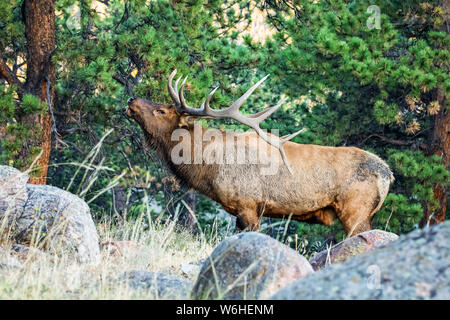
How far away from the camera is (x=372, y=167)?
27.1 feet

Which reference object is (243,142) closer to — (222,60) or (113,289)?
(222,60)

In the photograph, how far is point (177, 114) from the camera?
26.8 feet

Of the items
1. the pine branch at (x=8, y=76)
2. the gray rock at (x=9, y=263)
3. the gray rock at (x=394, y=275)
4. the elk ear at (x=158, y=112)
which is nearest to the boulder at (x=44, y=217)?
the gray rock at (x=9, y=263)

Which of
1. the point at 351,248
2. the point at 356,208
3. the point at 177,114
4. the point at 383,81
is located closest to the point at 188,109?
the point at 177,114

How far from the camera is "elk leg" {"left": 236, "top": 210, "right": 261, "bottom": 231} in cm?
785

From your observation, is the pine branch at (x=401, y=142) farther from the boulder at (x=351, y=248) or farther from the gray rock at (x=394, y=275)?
the gray rock at (x=394, y=275)

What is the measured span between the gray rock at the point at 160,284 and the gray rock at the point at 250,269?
15cm

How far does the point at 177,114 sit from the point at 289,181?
1.69 meters

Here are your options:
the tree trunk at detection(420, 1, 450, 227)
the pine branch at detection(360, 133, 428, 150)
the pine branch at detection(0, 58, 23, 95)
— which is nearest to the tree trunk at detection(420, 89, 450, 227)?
the tree trunk at detection(420, 1, 450, 227)

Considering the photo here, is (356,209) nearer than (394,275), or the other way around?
(394,275)

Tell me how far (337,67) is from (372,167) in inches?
170

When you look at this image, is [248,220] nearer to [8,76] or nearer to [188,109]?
[188,109]

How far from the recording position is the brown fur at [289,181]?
804 centimetres

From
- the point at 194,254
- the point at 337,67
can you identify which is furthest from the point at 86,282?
the point at 337,67
